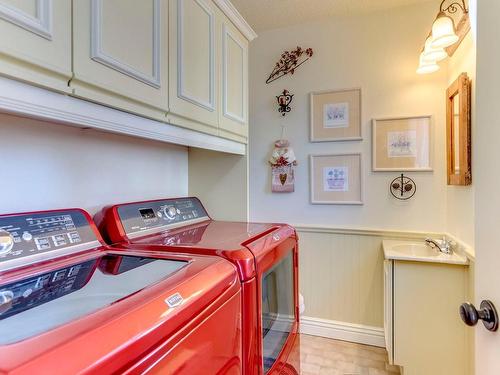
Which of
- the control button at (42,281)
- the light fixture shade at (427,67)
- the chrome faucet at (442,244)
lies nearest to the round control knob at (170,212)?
the control button at (42,281)

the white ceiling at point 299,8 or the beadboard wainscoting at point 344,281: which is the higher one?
the white ceiling at point 299,8

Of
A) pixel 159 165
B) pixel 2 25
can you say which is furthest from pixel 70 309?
pixel 159 165

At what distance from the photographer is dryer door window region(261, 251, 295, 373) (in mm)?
1160

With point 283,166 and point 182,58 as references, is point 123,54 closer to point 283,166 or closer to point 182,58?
point 182,58

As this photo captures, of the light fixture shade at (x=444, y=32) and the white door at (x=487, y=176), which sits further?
the light fixture shade at (x=444, y=32)

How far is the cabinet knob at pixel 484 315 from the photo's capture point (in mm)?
690

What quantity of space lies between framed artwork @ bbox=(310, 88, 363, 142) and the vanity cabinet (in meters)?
1.03

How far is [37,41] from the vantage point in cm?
74

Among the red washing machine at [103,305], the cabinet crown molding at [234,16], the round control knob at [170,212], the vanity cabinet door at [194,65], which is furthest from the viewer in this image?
the cabinet crown molding at [234,16]

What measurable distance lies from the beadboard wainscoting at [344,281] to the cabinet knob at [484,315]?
159cm

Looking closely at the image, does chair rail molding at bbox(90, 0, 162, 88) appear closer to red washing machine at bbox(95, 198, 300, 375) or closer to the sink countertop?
red washing machine at bbox(95, 198, 300, 375)

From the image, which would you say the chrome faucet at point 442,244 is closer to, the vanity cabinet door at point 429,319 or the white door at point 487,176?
the vanity cabinet door at point 429,319

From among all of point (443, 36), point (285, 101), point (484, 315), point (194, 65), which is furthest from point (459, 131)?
point (194, 65)

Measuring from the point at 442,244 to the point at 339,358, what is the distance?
105cm
